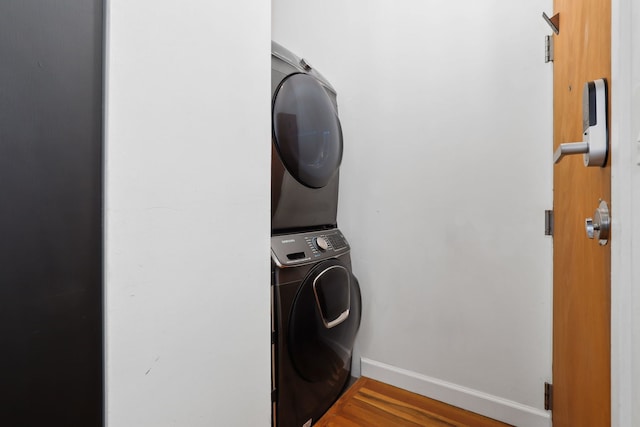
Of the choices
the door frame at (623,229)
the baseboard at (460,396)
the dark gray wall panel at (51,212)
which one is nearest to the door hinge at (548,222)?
the baseboard at (460,396)

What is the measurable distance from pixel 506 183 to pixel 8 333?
167cm

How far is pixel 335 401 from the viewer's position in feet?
5.19

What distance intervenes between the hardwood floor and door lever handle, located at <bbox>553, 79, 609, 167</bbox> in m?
1.35

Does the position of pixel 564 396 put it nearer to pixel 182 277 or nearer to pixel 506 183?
pixel 506 183

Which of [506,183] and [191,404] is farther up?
[506,183]

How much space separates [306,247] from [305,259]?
0.08 metres

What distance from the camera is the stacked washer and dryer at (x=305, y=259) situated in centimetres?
121

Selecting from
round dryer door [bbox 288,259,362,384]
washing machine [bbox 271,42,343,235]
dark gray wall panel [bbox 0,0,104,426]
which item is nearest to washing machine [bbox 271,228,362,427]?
round dryer door [bbox 288,259,362,384]

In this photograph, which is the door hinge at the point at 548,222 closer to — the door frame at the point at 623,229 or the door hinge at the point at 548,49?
the door hinge at the point at 548,49

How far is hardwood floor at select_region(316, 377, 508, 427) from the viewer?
1.43 metres

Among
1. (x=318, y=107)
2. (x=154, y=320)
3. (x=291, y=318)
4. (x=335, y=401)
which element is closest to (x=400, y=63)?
(x=318, y=107)

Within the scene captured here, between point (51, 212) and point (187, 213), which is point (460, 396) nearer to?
point (187, 213)

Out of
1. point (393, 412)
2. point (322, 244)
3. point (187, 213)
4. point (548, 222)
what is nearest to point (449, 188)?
point (548, 222)

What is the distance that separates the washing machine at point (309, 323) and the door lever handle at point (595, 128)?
932 millimetres
